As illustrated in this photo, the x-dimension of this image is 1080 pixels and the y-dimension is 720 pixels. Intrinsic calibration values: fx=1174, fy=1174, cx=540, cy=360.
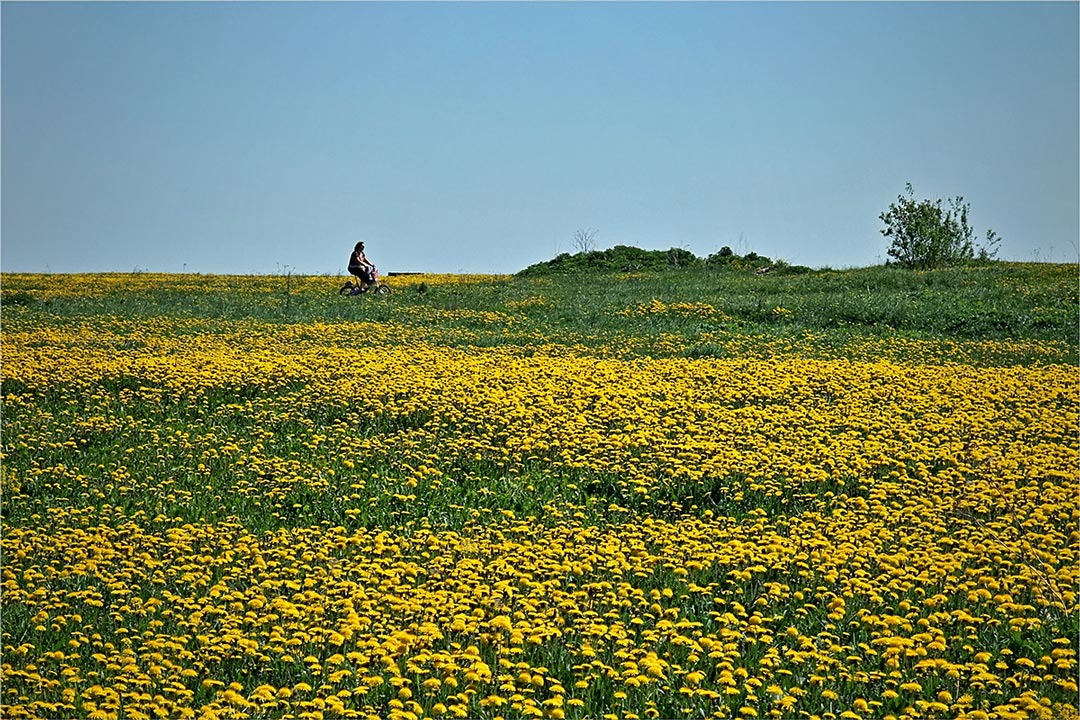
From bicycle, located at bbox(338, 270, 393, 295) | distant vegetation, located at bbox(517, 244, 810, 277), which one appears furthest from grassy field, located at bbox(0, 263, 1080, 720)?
distant vegetation, located at bbox(517, 244, 810, 277)

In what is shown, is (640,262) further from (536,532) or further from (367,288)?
(536,532)

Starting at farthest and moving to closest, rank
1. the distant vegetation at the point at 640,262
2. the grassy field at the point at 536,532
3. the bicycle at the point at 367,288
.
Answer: the distant vegetation at the point at 640,262 < the bicycle at the point at 367,288 < the grassy field at the point at 536,532

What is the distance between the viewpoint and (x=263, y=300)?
1110 inches

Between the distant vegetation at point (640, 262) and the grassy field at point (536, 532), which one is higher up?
the distant vegetation at point (640, 262)

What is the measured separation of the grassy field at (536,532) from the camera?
19.8 ft

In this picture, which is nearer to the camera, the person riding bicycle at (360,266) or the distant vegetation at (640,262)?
the person riding bicycle at (360,266)

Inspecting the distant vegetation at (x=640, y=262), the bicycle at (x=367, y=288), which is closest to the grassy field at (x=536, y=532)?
the bicycle at (x=367, y=288)

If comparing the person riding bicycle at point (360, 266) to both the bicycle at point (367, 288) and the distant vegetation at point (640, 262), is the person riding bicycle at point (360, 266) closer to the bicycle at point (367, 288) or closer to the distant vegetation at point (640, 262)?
the bicycle at point (367, 288)

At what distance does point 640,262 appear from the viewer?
133 ft

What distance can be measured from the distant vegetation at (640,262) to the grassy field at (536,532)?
2092cm

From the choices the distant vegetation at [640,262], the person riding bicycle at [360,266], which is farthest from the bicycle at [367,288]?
the distant vegetation at [640,262]

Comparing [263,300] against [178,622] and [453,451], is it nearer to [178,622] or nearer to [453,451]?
[453,451]

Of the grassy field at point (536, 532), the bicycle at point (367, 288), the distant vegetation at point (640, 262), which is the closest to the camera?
the grassy field at point (536, 532)

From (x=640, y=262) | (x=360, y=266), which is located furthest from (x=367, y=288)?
(x=640, y=262)
